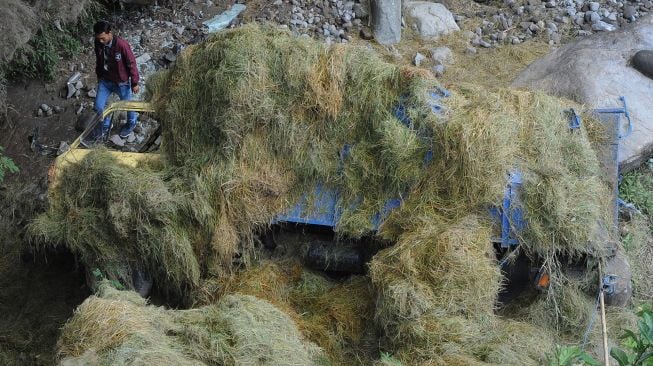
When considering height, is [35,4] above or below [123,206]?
above

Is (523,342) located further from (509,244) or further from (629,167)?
(629,167)

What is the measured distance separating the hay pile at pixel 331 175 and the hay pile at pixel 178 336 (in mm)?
843

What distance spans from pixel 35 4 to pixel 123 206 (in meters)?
4.00

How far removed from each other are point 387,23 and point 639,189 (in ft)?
16.1

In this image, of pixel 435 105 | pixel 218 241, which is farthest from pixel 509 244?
pixel 218 241

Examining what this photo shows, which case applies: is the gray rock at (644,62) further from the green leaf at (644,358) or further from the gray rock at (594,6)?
the green leaf at (644,358)

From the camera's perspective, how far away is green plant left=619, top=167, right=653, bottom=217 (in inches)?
353

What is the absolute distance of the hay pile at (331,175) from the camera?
679 cm

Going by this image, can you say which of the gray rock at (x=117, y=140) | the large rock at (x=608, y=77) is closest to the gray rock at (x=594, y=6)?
the large rock at (x=608, y=77)

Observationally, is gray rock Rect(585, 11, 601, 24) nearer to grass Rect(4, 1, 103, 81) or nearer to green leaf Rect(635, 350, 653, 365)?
grass Rect(4, 1, 103, 81)

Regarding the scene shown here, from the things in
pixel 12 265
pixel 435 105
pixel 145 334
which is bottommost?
pixel 12 265

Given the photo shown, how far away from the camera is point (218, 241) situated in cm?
717

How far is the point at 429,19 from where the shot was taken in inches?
485

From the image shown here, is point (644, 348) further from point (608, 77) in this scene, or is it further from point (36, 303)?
point (36, 303)
